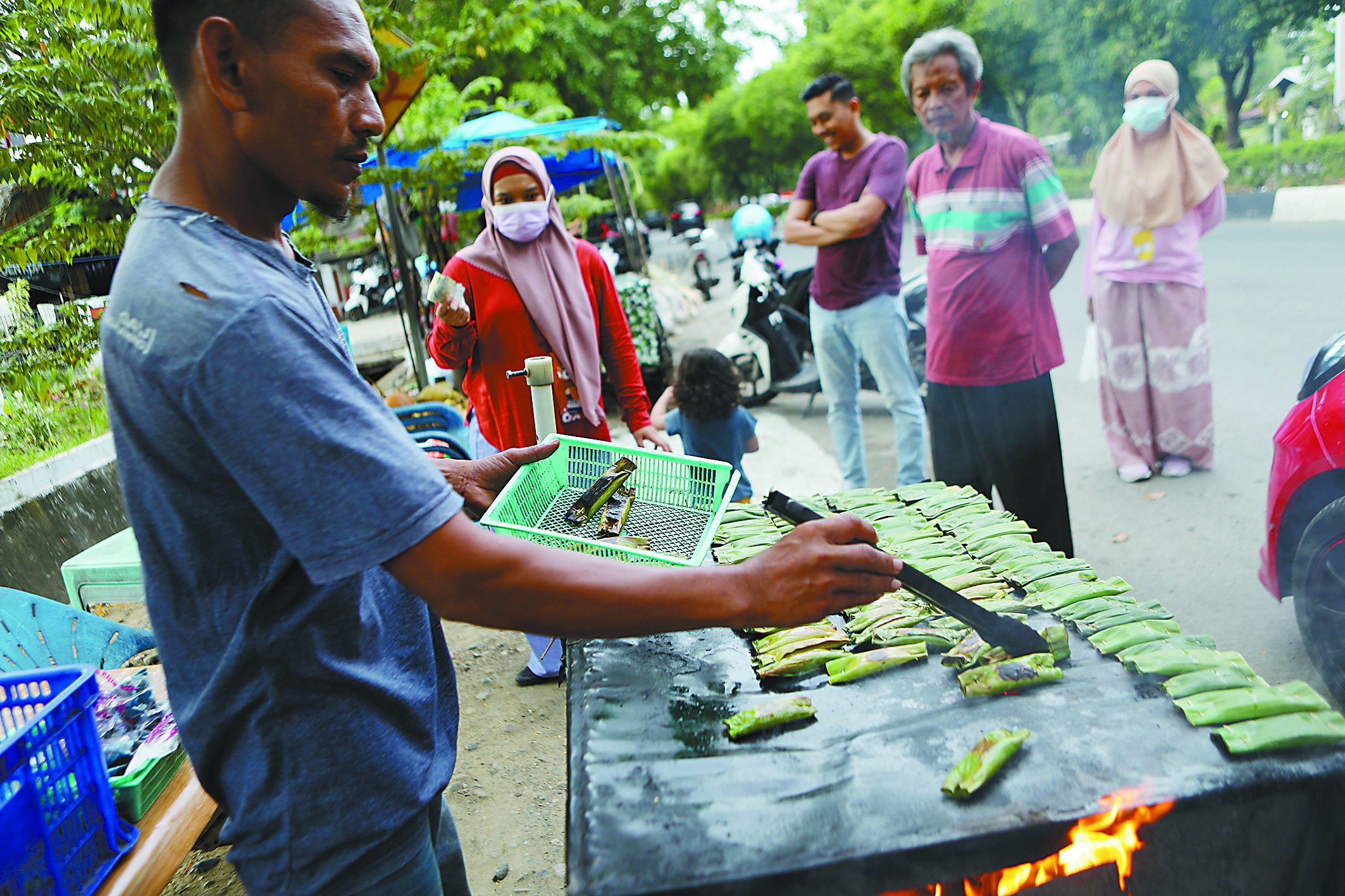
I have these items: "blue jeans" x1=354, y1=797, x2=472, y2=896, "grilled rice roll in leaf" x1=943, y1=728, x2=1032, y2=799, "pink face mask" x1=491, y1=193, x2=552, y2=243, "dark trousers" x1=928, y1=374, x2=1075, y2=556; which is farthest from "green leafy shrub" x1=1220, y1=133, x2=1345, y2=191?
"blue jeans" x1=354, y1=797, x2=472, y2=896

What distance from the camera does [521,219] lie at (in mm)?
3613

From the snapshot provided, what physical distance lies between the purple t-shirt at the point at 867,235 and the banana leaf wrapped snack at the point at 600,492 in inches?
109

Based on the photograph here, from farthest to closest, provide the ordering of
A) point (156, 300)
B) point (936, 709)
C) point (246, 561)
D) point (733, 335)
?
point (733, 335)
point (936, 709)
point (246, 561)
point (156, 300)

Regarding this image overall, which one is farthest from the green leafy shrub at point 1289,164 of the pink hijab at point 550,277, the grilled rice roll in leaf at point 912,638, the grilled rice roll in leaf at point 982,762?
the grilled rice roll in leaf at point 982,762

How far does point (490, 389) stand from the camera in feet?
12.0

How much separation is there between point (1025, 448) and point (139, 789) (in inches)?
134

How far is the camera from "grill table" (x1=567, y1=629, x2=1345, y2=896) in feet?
4.26

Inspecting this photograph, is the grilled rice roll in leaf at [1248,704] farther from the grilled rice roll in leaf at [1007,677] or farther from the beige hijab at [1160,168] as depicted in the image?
the beige hijab at [1160,168]

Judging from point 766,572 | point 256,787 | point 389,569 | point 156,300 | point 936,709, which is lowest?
point 936,709

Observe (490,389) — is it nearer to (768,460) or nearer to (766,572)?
(766,572)

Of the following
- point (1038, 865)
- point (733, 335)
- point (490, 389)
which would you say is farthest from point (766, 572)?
point (733, 335)

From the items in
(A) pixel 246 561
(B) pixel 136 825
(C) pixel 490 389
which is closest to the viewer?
(A) pixel 246 561

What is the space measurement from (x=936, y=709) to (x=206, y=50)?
1.63 meters

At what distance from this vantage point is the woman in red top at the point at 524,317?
142 inches
